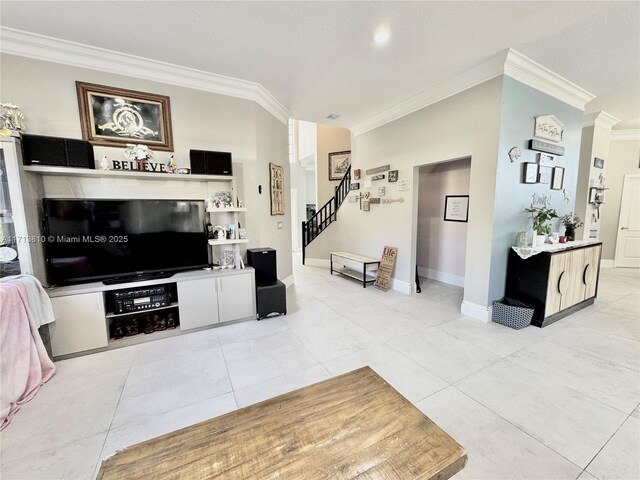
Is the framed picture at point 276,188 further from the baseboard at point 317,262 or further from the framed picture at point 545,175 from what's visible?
the framed picture at point 545,175

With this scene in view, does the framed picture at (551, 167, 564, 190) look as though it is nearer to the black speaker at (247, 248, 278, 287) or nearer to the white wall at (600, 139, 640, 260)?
the white wall at (600, 139, 640, 260)

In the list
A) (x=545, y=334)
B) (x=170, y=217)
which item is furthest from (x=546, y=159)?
(x=170, y=217)

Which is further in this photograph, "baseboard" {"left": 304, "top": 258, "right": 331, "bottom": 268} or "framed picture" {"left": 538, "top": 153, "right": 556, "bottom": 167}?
"baseboard" {"left": 304, "top": 258, "right": 331, "bottom": 268}

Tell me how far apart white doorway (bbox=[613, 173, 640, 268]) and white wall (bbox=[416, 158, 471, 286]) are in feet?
14.8

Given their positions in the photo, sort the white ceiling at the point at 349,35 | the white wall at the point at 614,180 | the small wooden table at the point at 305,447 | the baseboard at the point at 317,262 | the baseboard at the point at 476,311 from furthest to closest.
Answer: the baseboard at the point at 317,262 → the white wall at the point at 614,180 → the baseboard at the point at 476,311 → the white ceiling at the point at 349,35 → the small wooden table at the point at 305,447

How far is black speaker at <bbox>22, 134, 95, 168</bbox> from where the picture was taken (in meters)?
2.46

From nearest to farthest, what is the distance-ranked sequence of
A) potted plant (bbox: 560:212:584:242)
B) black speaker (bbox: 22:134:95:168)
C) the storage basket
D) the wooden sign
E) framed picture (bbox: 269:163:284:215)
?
black speaker (bbox: 22:134:95:168) < the storage basket < potted plant (bbox: 560:212:584:242) < framed picture (bbox: 269:163:284:215) < the wooden sign

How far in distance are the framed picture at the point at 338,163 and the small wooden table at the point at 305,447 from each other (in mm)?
6609

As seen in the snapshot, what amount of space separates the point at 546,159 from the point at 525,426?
351 centimetres

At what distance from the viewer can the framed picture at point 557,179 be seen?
12.6ft

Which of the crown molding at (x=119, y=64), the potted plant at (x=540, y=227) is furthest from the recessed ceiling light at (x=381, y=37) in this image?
the potted plant at (x=540, y=227)

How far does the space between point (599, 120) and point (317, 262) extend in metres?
6.59

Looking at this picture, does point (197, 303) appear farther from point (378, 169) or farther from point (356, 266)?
point (378, 169)

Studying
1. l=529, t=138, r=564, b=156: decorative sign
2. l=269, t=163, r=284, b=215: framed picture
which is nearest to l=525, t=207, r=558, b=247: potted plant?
l=529, t=138, r=564, b=156: decorative sign
